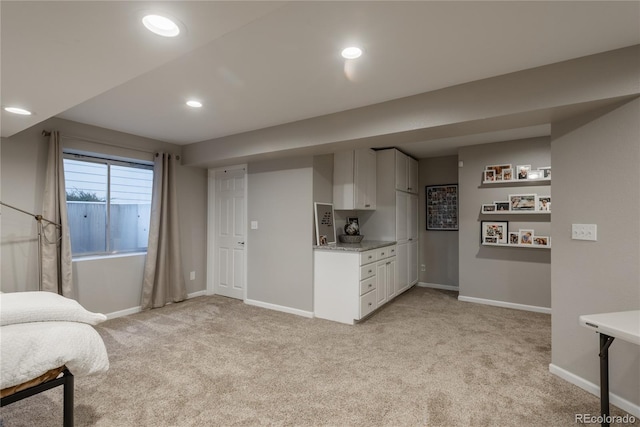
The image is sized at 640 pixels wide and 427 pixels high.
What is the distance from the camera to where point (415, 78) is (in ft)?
7.78

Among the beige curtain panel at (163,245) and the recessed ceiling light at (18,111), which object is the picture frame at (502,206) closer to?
the beige curtain panel at (163,245)

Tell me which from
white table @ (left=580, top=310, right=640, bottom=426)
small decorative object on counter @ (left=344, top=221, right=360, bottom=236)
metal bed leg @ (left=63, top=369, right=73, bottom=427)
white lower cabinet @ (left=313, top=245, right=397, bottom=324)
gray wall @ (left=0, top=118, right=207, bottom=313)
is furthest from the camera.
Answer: small decorative object on counter @ (left=344, top=221, right=360, bottom=236)

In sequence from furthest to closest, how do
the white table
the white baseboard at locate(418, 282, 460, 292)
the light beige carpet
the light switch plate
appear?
the white baseboard at locate(418, 282, 460, 292)
the light switch plate
the light beige carpet
the white table

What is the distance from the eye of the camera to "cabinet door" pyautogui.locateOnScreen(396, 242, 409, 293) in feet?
15.5

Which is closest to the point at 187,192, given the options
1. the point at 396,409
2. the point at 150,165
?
the point at 150,165

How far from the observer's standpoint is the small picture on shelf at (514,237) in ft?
13.9

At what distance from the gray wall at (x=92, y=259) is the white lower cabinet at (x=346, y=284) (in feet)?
6.76

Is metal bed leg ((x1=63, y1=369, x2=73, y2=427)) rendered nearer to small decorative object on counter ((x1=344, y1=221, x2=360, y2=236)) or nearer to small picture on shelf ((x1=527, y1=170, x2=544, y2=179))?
small decorative object on counter ((x1=344, y1=221, x2=360, y2=236))

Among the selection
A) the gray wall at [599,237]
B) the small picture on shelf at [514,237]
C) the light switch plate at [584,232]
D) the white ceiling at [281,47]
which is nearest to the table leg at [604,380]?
the gray wall at [599,237]

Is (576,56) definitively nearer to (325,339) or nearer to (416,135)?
(416,135)

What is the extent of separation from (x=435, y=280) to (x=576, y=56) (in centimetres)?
407

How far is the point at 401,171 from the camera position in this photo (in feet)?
15.9

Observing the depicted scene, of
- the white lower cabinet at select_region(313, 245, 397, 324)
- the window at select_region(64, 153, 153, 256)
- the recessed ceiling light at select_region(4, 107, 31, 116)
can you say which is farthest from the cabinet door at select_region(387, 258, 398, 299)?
the recessed ceiling light at select_region(4, 107, 31, 116)

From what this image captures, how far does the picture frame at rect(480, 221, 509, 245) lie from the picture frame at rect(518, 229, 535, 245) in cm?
16
